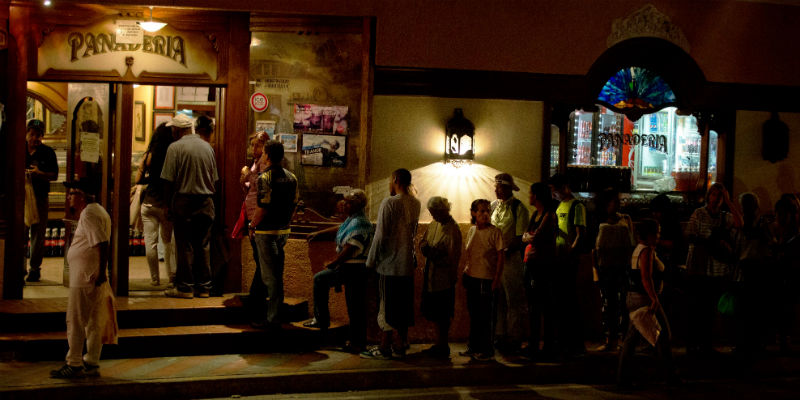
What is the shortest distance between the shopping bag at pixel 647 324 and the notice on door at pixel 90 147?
7.03 metres

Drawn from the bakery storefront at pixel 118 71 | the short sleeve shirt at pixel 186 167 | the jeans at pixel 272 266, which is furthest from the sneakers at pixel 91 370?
the short sleeve shirt at pixel 186 167

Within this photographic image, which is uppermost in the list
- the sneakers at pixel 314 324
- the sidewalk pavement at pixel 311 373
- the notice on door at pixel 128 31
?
the notice on door at pixel 128 31

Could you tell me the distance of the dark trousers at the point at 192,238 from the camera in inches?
372

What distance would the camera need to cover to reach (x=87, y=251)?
7.58 meters

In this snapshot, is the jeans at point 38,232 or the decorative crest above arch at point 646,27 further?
the decorative crest above arch at point 646,27

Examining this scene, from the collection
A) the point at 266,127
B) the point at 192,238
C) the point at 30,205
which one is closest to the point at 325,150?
the point at 266,127

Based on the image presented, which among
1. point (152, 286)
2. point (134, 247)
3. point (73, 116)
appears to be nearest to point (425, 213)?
point (152, 286)

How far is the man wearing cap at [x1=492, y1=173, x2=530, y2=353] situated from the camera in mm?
9180

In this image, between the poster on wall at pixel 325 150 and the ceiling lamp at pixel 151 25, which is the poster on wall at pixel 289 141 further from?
the ceiling lamp at pixel 151 25

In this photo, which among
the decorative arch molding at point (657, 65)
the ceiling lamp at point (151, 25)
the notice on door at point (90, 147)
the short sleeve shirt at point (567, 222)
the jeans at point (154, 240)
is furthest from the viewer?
the decorative arch molding at point (657, 65)

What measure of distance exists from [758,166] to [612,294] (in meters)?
3.74

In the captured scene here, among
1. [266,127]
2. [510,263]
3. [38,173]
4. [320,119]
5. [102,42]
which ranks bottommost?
[510,263]

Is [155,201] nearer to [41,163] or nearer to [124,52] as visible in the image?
[41,163]

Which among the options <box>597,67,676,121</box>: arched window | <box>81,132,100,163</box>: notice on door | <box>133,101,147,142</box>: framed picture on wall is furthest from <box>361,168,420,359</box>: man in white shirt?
<box>133,101,147,142</box>: framed picture on wall
